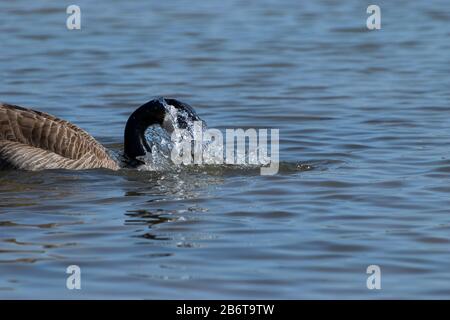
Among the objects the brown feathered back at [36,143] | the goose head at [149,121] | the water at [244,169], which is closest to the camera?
the water at [244,169]

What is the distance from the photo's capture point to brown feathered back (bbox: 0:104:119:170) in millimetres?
12672

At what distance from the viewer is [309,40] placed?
2236 centimetres

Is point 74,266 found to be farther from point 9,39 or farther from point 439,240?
point 9,39

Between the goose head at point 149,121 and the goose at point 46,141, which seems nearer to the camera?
the goose at point 46,141

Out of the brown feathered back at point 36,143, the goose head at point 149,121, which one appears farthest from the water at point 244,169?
the goose head at point 149,121

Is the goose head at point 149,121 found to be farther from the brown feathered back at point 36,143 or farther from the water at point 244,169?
the brown feathered back at point 36,143

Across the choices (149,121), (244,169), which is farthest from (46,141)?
(244,169)

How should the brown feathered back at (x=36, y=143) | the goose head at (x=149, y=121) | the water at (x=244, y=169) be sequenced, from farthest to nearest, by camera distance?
the goose head at (x=149, y=121) < the brown feathered back at (x=36, y=143) < the water at (x=244, y=169)

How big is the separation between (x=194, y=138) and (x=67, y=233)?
3340 millimetres

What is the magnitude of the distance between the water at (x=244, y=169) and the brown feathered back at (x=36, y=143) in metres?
0.16

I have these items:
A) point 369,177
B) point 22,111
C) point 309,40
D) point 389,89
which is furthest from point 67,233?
point 309,40

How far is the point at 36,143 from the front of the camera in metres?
12.8

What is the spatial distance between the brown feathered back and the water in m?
0.16

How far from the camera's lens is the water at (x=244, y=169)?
359 inches
